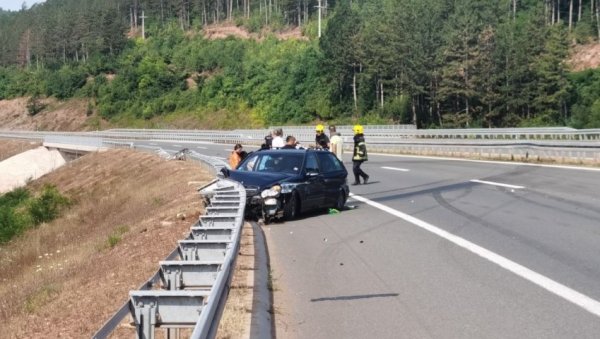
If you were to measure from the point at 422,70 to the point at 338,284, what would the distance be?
68703mm

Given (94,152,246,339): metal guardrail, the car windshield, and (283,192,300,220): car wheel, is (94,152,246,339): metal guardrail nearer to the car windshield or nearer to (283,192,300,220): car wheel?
(283,192,300,220): car wheel

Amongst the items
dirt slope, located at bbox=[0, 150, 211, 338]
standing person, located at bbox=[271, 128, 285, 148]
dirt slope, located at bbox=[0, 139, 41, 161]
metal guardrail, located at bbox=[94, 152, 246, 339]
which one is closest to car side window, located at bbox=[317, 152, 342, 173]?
dirt slope, located at bbox=[0, 150, 211, 338]

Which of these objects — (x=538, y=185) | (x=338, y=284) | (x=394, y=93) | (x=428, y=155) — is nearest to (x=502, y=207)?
(x=538, y=185)

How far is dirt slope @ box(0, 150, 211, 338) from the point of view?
31.2 feet

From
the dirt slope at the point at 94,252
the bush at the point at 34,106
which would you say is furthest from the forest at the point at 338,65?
the dirt slope at the point at 94,252

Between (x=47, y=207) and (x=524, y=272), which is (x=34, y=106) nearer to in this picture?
(x=47, y=207)

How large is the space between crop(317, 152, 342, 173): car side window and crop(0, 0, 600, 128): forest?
39238mm

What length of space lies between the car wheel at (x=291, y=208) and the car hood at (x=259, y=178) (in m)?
0.43

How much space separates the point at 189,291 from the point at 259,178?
1059 cm

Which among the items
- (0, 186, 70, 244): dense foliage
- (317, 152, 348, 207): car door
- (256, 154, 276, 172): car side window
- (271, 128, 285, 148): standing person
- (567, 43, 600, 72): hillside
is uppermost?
(567, 43, 600, 72): hillside

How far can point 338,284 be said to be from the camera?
958 centimetres

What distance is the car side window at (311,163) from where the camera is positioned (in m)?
17.1

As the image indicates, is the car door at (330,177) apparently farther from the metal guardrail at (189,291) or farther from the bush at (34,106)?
the bush at (34,106)

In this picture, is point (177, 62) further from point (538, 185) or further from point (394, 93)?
point (538, 185)
